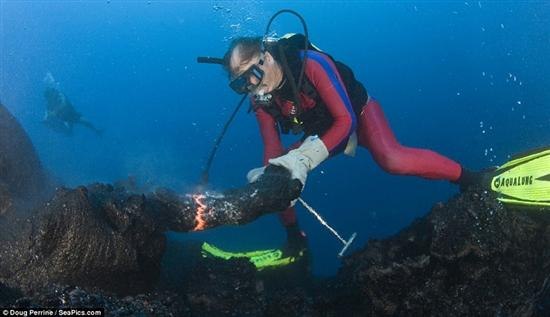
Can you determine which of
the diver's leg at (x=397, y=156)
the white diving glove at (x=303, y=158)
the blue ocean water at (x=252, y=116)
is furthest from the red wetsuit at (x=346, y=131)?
the blue ocean water at (x=252, y=116)

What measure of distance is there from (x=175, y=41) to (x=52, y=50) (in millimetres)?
23738

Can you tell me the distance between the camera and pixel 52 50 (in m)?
77.1

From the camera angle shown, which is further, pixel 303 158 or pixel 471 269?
pixel 303 158

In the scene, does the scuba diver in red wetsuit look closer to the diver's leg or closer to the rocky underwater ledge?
the diver's leg

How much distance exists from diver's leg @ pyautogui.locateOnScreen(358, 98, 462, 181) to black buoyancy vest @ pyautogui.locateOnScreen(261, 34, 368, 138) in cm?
25

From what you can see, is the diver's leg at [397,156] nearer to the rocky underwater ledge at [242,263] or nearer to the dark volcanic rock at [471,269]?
the rocky underwater ledge at [242,263]

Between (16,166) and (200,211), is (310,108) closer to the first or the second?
(200,211)

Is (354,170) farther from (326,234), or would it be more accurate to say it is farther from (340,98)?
(340,98)

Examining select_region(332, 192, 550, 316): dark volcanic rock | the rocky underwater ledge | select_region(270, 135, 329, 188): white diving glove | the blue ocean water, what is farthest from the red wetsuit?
the blue ocean water

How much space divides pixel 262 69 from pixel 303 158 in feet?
4.04

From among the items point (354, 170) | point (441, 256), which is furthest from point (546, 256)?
point (354, 170)

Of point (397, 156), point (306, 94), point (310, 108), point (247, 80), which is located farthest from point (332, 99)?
point (397, 156)

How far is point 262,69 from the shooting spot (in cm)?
474

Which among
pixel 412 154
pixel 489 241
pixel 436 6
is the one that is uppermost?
pixel 436 6
